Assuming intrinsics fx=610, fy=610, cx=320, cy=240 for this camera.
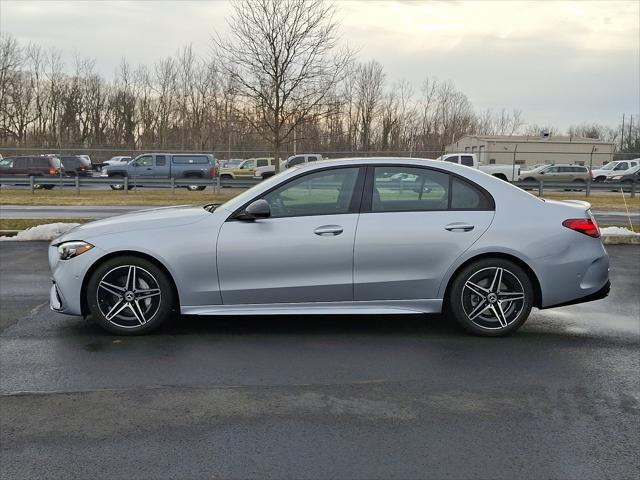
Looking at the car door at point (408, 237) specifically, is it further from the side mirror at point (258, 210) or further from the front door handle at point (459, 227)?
the side mirror at point (258, 210)

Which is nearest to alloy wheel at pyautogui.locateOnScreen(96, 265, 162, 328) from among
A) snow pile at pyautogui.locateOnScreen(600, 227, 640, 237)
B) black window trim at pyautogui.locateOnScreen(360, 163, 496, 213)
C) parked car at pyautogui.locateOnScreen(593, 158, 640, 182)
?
black window trim at pyautogui.locateOnScreen(360, 163, 496, 213)

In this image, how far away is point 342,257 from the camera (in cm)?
516

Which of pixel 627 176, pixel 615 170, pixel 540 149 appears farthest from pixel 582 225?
pixel 540 149

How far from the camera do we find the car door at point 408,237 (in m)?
5.16

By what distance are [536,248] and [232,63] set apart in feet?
53.7

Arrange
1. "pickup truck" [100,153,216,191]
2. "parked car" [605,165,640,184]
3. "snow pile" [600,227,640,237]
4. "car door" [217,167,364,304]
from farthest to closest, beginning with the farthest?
"parked car" [605,165,640,184], "pickup truck" [100,153,216,191], "snow pile" [600,227,640,237], "car door" [217,167,364,304]

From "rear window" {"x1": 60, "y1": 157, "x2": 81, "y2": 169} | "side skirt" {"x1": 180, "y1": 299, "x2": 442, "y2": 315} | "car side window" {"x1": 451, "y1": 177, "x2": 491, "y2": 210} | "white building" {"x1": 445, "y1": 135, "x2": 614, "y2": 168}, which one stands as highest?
"white building" {"x1": 445, "y1": 135, "x2": 614, "y2": 168}

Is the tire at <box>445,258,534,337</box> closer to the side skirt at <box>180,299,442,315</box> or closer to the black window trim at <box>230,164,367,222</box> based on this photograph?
the side skirt at <box>180,299,442,315</box>

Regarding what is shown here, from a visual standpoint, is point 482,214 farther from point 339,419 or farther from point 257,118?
point 257,118

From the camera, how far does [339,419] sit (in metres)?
3.66

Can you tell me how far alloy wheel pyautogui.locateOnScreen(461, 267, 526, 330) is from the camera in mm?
5258

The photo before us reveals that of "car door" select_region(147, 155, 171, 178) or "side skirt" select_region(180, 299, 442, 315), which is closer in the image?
"side skirt" select_region(180, 299, 442, 315)

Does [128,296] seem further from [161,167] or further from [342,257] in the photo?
[161,167]

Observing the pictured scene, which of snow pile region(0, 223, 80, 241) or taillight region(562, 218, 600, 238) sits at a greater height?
taillight region(562, 218, 600, 238)
